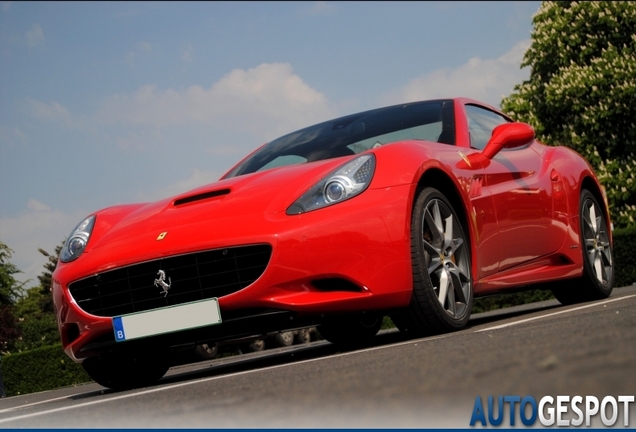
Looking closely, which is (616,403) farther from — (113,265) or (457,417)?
(113,265)

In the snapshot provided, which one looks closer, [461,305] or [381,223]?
[381,223]

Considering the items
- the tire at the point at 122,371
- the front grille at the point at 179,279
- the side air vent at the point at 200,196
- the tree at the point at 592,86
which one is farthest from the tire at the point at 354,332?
the tree at the point at 592,86

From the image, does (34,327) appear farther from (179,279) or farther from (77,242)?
(179,279)

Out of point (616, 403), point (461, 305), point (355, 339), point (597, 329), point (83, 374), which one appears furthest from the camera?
point (83, 374)

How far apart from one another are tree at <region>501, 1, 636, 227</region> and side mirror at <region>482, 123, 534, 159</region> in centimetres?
1906

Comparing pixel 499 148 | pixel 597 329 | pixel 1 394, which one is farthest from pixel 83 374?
pixel 597 329

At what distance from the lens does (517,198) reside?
6512mm

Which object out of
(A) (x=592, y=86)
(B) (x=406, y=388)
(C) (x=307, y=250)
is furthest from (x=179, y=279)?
A: (A) (x=592, y=86)

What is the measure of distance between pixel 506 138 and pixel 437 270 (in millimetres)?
1289

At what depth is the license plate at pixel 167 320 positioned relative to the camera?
489cm

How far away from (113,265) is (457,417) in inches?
120

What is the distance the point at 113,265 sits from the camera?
516 centimetres

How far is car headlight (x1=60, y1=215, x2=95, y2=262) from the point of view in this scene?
5.68m

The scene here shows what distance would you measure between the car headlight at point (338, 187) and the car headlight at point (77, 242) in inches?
54.2
